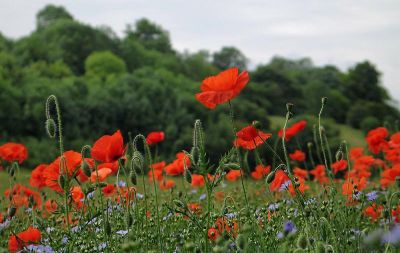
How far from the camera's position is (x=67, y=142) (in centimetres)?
2653

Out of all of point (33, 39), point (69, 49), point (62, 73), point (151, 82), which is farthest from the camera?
point (69, 49)

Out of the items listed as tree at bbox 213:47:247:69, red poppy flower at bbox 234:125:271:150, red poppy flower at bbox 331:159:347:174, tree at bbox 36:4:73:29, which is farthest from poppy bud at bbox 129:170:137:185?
tree at bbox 213:47:247:69

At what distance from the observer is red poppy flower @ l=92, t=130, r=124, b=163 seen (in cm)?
291

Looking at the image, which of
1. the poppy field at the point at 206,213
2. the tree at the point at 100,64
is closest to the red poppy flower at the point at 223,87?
the poppy field at the point at 206,213

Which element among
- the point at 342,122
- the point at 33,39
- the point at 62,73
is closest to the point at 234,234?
the point at 62,73

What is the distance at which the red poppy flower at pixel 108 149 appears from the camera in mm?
2912

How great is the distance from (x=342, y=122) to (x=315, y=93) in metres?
3.44

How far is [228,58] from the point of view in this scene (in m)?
78.4

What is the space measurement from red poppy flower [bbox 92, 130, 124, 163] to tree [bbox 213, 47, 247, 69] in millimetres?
73483

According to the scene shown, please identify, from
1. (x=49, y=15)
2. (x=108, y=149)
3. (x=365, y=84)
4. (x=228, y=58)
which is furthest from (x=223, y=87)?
(x=228, y=58)

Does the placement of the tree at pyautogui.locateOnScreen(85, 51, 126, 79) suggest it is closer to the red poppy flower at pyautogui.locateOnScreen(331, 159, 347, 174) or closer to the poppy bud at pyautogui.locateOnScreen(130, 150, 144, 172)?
the red poppy flower at pyautogui.locateOnScreen(331, 159, 347, 174)

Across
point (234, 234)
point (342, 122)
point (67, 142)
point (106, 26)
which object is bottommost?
point (342, 122)

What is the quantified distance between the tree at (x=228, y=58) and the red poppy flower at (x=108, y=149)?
241 ft

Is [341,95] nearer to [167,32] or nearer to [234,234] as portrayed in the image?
[167,32]
